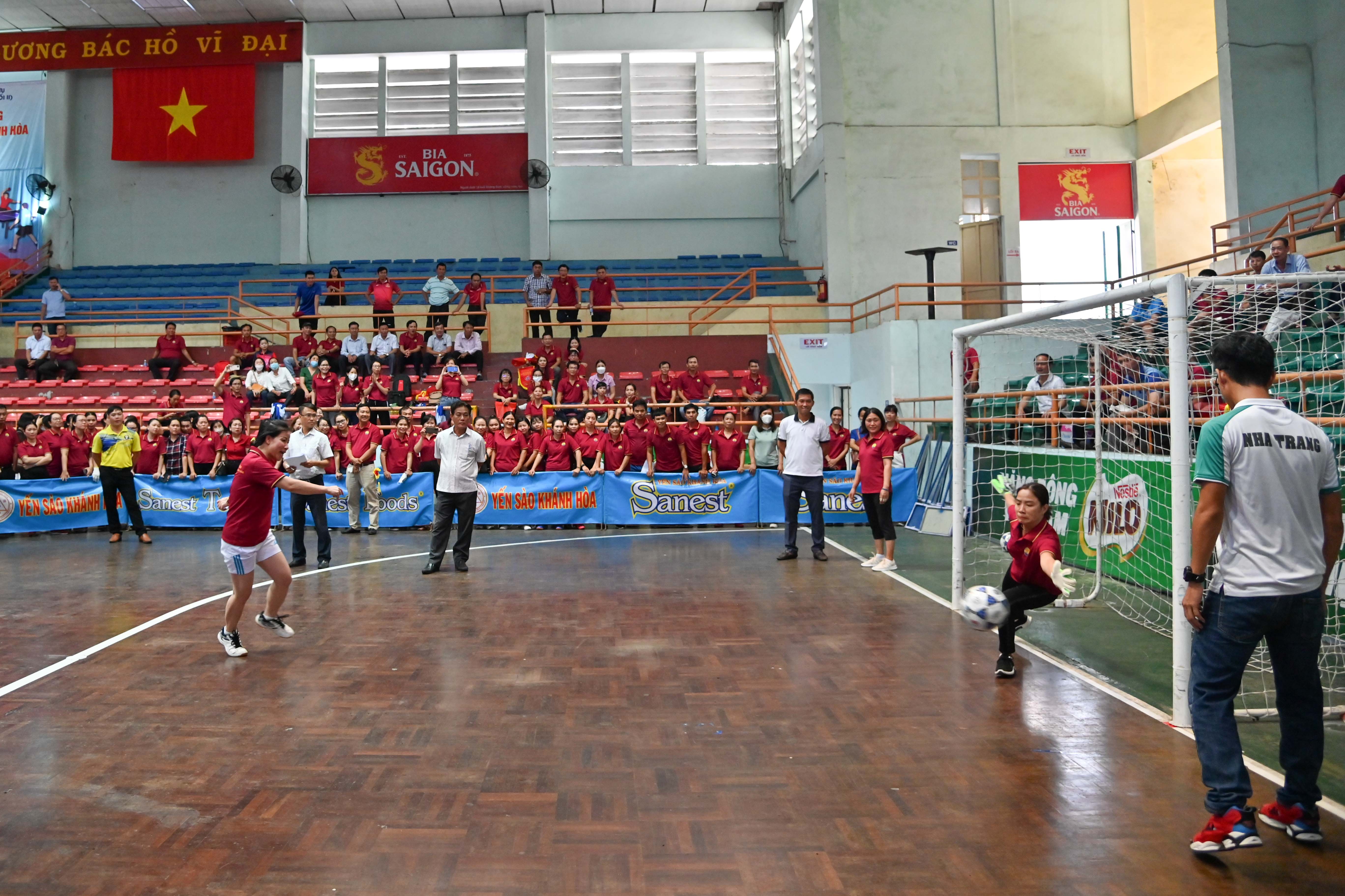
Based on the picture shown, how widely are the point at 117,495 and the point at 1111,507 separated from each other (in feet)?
45.1

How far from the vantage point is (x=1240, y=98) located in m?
17.7

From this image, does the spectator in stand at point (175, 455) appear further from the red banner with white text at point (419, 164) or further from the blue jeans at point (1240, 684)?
the blue jeans at point (1240, 684)

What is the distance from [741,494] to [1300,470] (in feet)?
39.0

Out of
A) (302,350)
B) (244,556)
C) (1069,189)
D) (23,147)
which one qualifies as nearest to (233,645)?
(244,556)

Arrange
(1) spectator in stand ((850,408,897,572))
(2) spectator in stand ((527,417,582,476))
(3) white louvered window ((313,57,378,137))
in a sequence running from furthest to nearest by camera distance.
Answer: (3) white louvered window ((313,57,378,137))
(2) spectator in stand ((527,417,582,476))
(1) spectator in stand ((850,408,897,572))

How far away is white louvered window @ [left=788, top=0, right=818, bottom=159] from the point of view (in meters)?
24.2

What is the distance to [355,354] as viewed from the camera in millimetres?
20641

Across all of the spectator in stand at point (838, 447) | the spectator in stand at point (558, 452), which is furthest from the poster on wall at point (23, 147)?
the spectator in stand at point (838, 447)

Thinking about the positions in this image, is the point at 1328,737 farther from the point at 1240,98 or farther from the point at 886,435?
the point at 1240,98

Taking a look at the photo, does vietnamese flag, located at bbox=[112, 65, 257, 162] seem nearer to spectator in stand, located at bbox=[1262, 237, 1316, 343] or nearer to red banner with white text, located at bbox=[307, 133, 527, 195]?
red banner with white text, located at bbox=[307, 133, 527, 195]

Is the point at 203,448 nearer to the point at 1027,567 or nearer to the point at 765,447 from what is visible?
the point at 765,447

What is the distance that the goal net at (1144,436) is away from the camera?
543 centimetres

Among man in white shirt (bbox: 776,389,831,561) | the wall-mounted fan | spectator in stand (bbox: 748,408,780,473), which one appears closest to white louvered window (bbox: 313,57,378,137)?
the wall-mounted fan

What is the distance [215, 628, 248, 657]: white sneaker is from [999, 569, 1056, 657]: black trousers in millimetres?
5372
